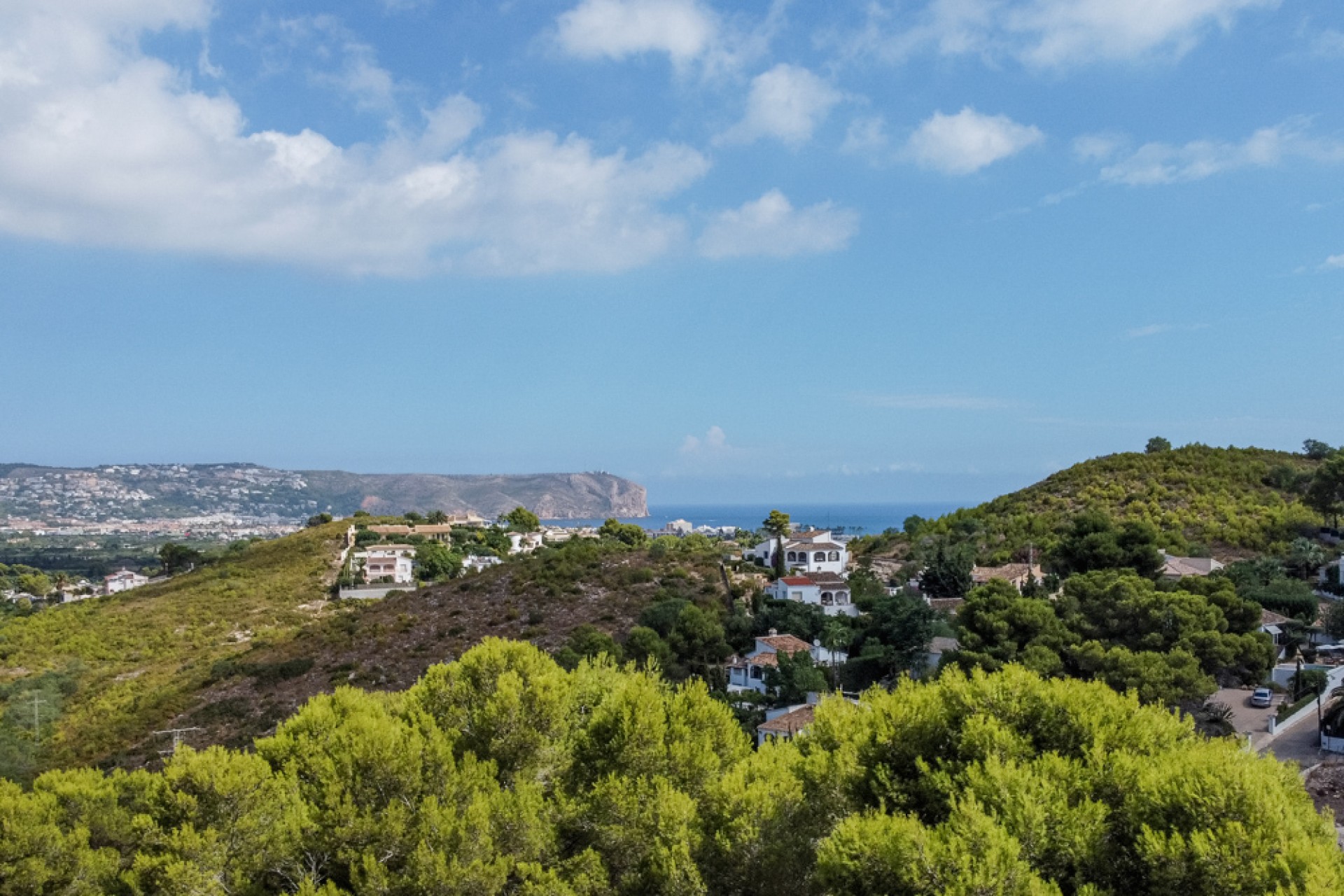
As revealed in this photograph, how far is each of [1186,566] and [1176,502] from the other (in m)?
15.2

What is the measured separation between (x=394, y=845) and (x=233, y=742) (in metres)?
18.4

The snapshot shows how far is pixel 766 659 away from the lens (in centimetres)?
2961

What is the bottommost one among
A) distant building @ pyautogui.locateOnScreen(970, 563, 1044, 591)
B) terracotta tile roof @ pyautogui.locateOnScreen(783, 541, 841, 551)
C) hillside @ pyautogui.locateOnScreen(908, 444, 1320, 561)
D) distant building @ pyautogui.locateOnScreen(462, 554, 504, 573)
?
distant building @ pyautogui.locateOnScreen(462, 554, 504, 573)

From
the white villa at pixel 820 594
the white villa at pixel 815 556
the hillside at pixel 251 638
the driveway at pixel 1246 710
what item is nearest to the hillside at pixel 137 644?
the hillside at pixel 251 638

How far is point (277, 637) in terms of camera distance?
125 ft

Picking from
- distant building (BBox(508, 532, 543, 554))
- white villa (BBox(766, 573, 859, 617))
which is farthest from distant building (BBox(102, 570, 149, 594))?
white villa (BBox(766, 573, 859, 617))

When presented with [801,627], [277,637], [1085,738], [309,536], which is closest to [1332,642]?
[801,627]

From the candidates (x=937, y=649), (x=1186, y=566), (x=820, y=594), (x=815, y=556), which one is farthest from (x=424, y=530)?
(x=1186, y=566)

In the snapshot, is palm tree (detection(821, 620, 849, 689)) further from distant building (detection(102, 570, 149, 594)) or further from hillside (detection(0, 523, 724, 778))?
distant building (detection(102, 570, 149, 594))

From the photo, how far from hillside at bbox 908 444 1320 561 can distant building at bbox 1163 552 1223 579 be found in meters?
1.57

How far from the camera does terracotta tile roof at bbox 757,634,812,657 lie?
29.4 m

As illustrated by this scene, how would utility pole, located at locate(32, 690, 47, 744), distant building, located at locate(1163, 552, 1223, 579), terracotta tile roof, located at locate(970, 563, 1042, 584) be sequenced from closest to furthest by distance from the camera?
utility pole, located at locate(32, 690, 47, 744)
distant building, located at locate(1163, 552, 1223, 579)
terracotta tile roof, located at locate(970, 563, 1042, 584)

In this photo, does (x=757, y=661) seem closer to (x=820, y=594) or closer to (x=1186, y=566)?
(x=820, y=594)

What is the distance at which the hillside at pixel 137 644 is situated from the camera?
27.9 metres
